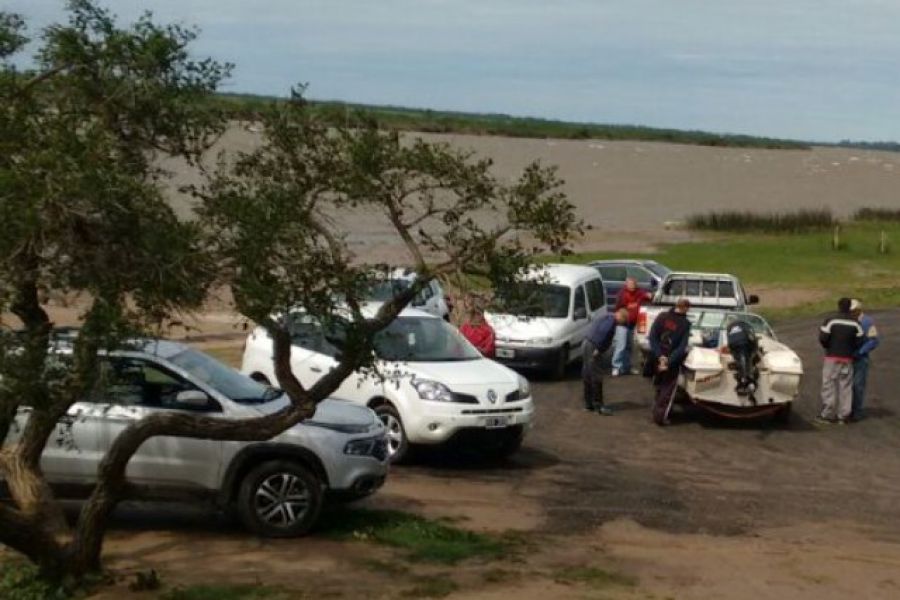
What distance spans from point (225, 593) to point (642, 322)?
1452cm

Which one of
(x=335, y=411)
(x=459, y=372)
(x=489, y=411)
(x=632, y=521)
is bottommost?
(x=632, y=521)

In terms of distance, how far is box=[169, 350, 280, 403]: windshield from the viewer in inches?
488

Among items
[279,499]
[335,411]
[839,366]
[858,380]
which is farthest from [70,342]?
[858,380]

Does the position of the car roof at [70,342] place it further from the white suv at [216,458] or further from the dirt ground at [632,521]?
the white suv at [216,458]

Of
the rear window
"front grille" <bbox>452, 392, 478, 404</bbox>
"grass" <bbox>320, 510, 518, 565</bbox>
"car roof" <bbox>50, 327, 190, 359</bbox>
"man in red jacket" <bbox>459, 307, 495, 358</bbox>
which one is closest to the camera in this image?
"car roof" <bbox>50, 327, 190, 359</bbox>

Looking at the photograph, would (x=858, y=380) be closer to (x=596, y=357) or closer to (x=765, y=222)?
(x=596, y=357)

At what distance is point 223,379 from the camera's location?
12.7 metres

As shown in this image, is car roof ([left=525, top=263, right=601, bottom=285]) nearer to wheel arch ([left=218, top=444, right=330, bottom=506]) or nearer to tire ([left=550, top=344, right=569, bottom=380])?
tire ([left=550, top=344, right=569, bottom=380])

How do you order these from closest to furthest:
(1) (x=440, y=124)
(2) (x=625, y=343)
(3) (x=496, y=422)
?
1. (3) (x=496, y=422)
2. (2) (x=625, y=343)
3. (1) (x=440, y=124)

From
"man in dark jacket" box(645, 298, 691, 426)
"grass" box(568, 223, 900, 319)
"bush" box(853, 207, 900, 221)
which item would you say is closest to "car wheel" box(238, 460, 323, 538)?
"man in dark jacket" box(645, 298, 691, 426)

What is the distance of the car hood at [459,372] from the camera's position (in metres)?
15.8

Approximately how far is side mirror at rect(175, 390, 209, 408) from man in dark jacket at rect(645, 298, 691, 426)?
8705mm

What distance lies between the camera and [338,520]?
12711 millimetres

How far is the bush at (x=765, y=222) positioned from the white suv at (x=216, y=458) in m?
46.3
